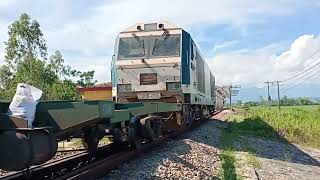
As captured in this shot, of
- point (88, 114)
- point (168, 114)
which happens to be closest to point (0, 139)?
point (88, 114)

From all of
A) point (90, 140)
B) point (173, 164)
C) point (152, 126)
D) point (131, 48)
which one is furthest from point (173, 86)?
point (90, 140)

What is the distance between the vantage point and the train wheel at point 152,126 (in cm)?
1128

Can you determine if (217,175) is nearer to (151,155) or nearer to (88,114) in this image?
(151,155)

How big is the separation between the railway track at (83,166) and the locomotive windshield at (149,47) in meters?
4.78

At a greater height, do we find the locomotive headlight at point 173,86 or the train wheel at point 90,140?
the locomotive headlight at point 173,86

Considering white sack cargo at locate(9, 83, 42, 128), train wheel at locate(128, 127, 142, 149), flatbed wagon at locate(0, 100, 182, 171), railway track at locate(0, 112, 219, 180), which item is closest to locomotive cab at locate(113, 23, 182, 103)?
railway track at locate(0, 112, 219, 180)

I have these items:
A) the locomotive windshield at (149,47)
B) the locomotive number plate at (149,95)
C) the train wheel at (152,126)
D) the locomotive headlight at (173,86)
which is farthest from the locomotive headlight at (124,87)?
the train wheel at (152,126)

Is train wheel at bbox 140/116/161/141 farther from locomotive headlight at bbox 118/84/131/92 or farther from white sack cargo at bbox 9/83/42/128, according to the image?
white sack cargo at bbox 9/83/42/128

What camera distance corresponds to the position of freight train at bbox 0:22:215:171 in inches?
254

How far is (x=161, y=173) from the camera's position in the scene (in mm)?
9102

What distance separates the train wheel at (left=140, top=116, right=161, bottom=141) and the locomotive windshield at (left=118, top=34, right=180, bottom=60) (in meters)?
3.75

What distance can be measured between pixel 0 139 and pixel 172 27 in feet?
35.0

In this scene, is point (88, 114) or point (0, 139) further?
point (88, 114)

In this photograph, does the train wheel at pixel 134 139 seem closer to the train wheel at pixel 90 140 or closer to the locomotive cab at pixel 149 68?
the train wheel at pixel 90 140
